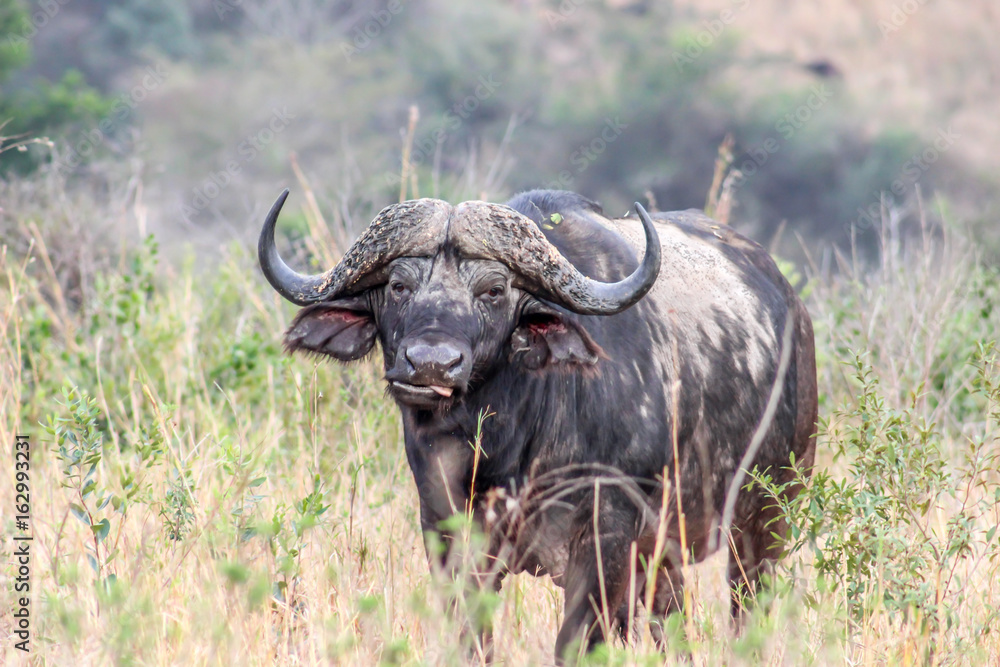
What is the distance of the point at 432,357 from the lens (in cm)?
350

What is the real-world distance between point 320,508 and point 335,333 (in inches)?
27.2

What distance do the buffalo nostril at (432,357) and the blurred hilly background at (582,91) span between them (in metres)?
18.5

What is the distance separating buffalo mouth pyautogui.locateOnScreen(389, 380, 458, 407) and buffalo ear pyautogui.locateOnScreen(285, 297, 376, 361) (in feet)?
1.82

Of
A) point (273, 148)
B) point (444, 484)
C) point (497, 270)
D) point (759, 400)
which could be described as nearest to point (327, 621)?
point (444, 484)

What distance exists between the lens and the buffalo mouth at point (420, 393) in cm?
357

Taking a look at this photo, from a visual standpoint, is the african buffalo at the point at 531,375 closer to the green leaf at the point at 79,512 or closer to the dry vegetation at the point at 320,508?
the dry vegetation at the point at 320,508

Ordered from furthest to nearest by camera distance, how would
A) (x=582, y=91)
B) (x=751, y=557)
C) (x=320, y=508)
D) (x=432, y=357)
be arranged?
(x=582, y=91)
(x=751, y=557)
(x=320, y=508)
(x=432, y=357)

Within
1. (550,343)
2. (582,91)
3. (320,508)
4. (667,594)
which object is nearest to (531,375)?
(550,343)

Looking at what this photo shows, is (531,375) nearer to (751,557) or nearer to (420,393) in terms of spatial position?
(420,393)

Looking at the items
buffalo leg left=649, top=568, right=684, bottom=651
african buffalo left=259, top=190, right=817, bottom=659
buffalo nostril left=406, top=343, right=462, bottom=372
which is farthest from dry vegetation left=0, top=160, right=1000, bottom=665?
buffalo nostril left=406, top=343, right=462, bottom=372

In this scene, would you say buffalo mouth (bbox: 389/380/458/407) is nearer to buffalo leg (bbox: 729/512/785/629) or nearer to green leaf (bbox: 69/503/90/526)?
green leaf (bbox: 69/503/90/526)

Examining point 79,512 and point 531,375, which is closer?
point 79,512

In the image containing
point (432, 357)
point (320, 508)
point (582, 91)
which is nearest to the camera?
point (432, 357)

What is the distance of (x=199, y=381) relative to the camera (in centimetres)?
636
